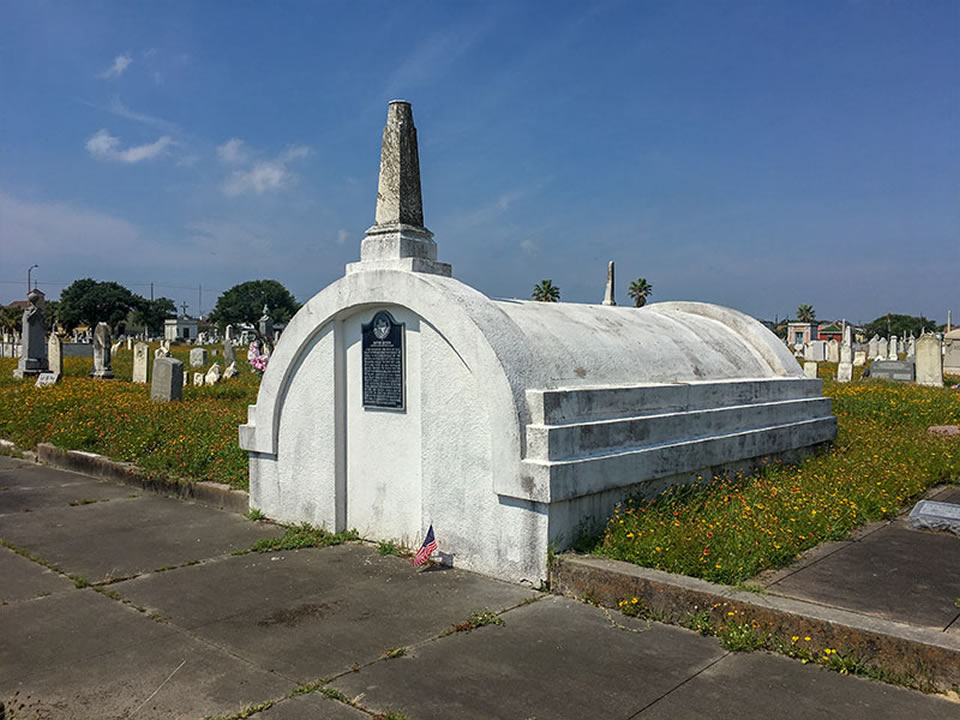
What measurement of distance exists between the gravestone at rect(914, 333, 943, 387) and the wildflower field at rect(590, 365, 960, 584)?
14735 mm

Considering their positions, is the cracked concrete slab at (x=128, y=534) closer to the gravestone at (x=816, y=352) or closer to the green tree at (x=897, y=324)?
the gravestone at (x=816, y=352)

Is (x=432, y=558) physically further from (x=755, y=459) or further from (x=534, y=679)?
(x=755, y=459)

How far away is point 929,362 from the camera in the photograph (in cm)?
2262

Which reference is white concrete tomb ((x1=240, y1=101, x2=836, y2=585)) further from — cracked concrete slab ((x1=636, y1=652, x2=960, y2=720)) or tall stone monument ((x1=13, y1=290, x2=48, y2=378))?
tall stone monument ((x1=13, y1=290, x2=48, y2=378))

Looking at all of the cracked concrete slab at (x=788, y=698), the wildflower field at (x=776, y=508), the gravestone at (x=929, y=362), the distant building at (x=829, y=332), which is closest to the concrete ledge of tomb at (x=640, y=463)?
the wildflower field at (x=776, y=508)

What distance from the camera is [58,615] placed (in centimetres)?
479

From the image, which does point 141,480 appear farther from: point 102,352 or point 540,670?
point 102,352

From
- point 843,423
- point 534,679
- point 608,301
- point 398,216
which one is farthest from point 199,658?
point 843,423

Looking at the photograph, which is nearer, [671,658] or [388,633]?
[671,658]

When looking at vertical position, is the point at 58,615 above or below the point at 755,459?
below

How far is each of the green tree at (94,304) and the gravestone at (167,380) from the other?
7485 centimetres

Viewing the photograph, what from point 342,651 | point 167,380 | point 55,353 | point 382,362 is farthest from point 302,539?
point 55,353

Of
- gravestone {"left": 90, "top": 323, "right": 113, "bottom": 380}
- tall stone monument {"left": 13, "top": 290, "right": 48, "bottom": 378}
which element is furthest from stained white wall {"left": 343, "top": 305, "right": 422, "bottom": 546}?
tall stone monument {"left": 13, "top": 290, "right": 48, "bottom": 378}

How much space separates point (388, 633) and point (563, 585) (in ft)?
4.07
